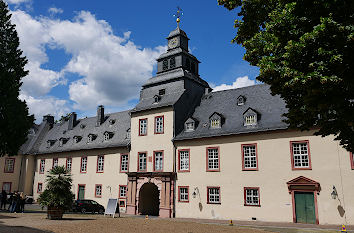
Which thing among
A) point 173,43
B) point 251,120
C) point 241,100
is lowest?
point 251,120

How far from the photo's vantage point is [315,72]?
8812 millimetres

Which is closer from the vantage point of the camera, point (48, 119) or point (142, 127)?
point (142, 127)

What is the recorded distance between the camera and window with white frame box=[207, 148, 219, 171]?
25.0 m

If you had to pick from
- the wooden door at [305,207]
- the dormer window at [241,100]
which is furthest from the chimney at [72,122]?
the wooden door at [305,207]

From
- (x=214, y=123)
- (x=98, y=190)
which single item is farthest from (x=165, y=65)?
(x=98, y=190)

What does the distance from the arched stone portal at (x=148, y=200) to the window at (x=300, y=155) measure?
42.9 ft

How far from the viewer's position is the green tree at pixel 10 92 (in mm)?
27219

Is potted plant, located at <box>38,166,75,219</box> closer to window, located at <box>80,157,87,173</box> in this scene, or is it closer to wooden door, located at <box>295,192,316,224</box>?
window, located at <box>80,157,87,173</box>

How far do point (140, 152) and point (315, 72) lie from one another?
22.0 m

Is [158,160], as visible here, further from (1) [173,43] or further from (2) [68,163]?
(2) [68,163]

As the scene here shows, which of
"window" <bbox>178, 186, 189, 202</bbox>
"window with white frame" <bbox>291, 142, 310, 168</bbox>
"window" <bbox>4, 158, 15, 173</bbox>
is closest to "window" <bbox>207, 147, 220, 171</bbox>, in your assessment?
"window" <bbox>178, 186, 189, 202</bbox>

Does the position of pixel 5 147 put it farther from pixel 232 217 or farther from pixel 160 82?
pixel 232 217

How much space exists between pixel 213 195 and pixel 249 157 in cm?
421

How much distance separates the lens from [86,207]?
92.8 feet
